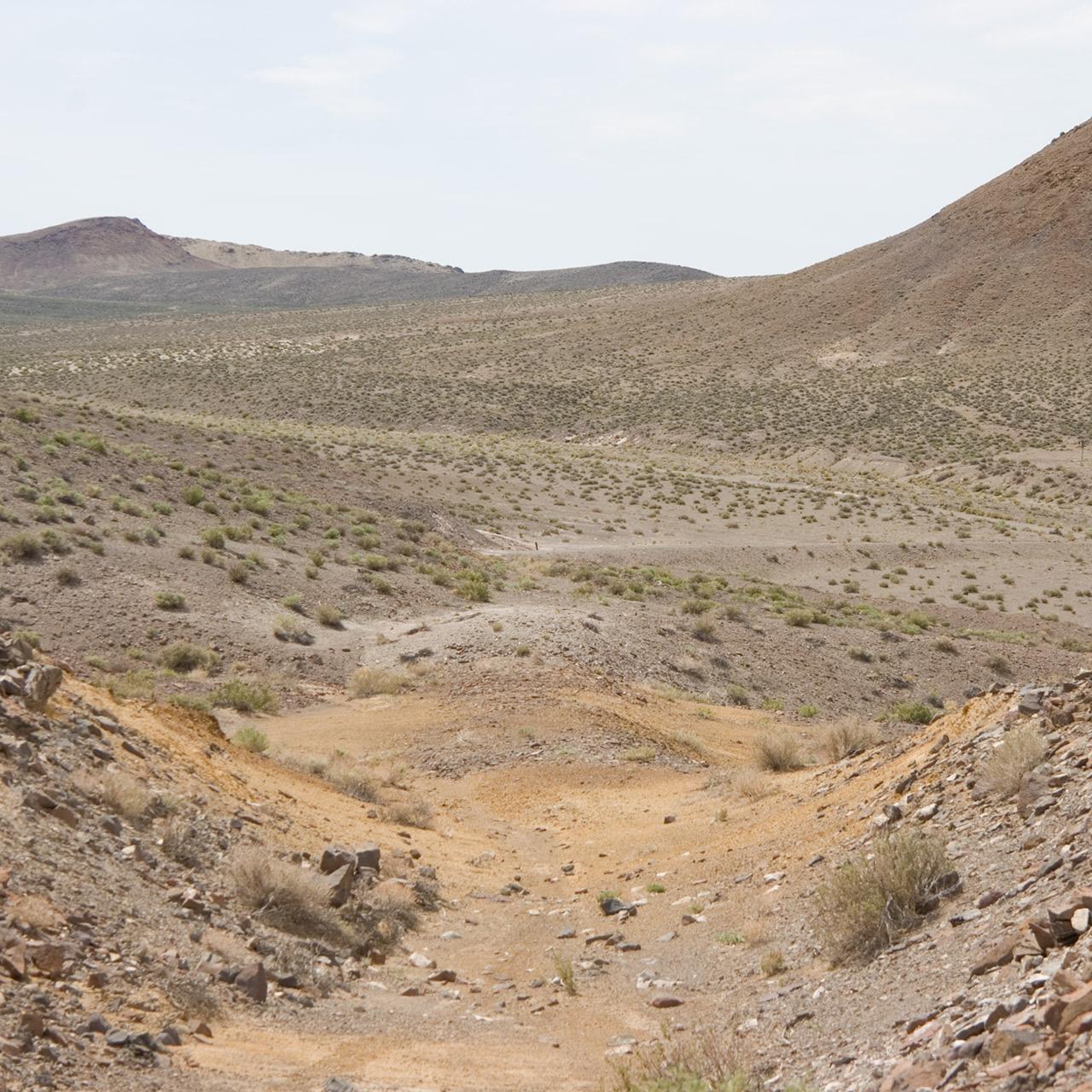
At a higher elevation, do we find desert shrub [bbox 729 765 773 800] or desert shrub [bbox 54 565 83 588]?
desert shrub [bbox 54 565 83 588]

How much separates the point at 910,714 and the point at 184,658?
41.0ft

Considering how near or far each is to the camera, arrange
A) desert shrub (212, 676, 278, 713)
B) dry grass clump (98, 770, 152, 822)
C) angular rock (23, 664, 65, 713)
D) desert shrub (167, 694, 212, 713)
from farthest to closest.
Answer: desert shrub (212, 676, 278, 713), desert shrub (167, 694, 212, 713), angular rock (23, 664, 65, 713), dry grass clump (98, 770, 152, 822)

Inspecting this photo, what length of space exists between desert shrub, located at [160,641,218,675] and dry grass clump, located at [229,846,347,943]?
12563 millimetres

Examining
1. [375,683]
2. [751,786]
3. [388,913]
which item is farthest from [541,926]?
[375,683]

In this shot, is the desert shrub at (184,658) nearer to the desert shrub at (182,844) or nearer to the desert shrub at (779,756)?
the desert shrub at (779,756)

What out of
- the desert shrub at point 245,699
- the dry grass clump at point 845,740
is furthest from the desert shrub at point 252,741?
the dry grass clump at point 845,740

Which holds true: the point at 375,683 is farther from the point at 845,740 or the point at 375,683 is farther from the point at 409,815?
the point at 845,740

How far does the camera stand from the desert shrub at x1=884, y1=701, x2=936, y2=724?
910 inches

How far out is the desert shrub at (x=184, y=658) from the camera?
22.4m

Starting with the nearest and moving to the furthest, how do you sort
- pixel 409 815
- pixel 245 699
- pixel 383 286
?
pixel 409 815 → pixel 245 699 → pixel 383 286

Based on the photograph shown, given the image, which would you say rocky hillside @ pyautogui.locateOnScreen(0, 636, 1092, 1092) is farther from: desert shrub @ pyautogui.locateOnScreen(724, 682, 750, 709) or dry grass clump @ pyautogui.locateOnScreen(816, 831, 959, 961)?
desert shrub @ pyautogui.locateOnScreen(724, 682, 750, 709)

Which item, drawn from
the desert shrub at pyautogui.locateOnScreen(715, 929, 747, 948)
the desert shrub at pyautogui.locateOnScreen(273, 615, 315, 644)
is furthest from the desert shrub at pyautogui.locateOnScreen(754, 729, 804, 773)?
the desert shrub at pyautogui.locateOnScreen(273, 615, 315, 644)

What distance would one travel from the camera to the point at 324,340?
112 meters

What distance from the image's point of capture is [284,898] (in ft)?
32.8
